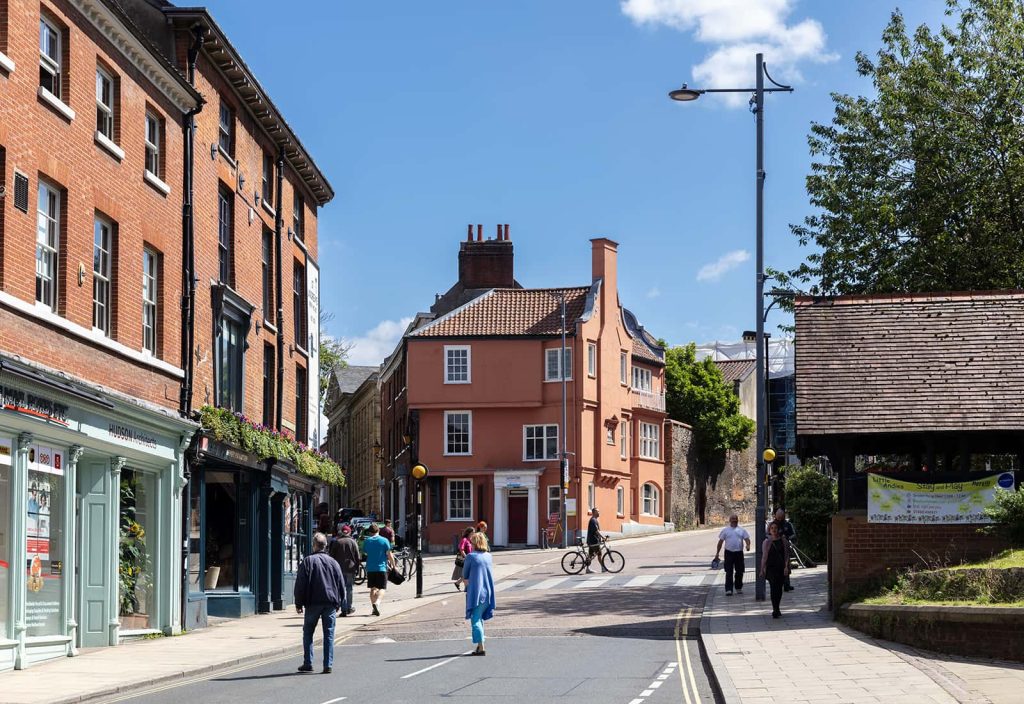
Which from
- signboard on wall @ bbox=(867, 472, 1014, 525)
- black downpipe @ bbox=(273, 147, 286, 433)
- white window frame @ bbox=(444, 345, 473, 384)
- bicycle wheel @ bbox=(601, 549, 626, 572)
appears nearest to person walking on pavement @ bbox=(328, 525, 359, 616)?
black downpipe @ bbox=(273, 147, 286, 433)

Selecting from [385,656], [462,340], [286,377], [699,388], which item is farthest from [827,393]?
[699,388]

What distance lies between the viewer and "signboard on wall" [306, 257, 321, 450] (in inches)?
1355

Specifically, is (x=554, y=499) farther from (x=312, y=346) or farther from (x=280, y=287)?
(x=280, y=287)

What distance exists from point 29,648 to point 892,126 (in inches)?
897

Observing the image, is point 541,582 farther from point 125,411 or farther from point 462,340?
point 462,340

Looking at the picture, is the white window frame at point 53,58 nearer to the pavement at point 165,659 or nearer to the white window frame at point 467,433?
the pavement at point 165,659

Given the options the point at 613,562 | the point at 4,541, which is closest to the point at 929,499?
the point at 4,541

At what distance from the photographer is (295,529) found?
1261 inches

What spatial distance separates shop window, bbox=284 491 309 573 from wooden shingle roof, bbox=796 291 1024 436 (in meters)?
Result: 12.5

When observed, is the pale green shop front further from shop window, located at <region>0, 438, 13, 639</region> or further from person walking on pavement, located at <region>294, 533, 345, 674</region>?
person walking on pavement, located at <region>294, 533, 345, 674</region>

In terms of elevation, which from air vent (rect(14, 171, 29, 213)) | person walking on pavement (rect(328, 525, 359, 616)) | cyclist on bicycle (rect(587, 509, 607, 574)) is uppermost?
air vent (rect(14, 171, 29, 213))

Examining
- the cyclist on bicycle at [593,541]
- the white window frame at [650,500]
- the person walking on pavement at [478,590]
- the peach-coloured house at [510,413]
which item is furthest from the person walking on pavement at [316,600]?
the white window frame at [650,500]

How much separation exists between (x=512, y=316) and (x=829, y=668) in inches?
1842

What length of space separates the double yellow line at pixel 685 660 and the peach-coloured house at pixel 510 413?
34860mm
